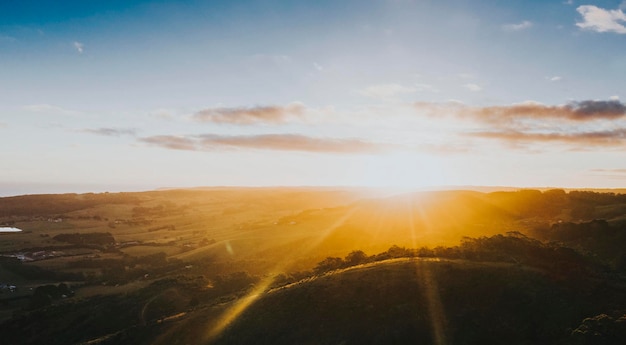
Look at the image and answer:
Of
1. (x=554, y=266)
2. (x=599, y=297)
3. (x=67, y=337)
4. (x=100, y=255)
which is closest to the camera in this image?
(x=599, y=297)

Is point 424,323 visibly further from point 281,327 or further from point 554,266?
point 554,266

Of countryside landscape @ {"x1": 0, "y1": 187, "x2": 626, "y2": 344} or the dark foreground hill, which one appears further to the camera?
countryside landscape @ {"x1": 0, "y1": 187, "x2": 626, "y2": 344}

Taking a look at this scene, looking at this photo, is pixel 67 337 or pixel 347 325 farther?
pixel 67 337

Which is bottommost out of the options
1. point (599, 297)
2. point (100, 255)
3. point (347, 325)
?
point (100, 255)

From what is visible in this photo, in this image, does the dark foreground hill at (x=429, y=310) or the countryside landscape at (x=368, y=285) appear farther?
the countryside landscape at (x=368, y=285)

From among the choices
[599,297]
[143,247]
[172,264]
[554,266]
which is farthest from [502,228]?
[143,247]

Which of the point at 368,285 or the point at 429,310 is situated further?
the point at 368,285

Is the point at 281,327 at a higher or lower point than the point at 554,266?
lower

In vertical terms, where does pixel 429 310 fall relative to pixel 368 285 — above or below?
below
